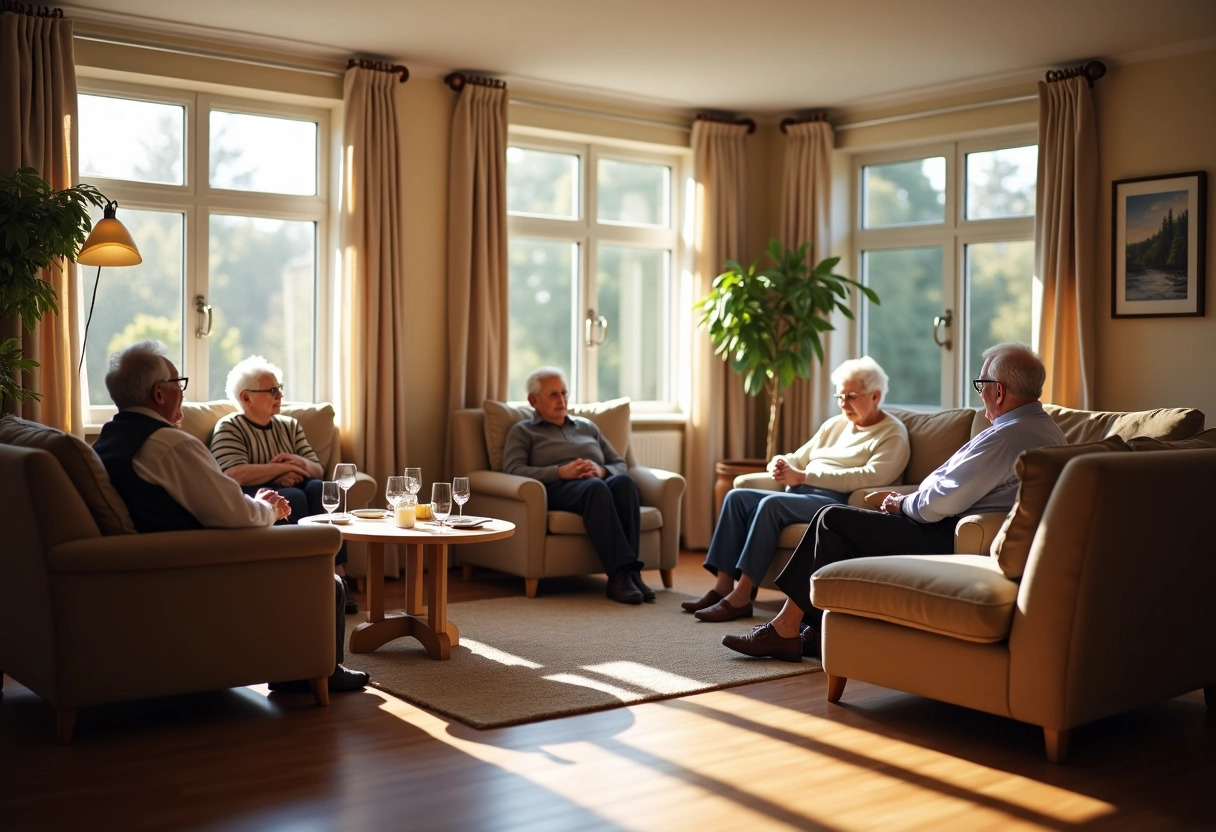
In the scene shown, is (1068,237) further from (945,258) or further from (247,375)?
(247,375)

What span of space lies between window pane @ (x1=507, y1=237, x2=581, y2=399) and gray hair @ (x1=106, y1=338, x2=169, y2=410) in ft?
11.9

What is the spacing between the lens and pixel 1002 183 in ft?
23.2

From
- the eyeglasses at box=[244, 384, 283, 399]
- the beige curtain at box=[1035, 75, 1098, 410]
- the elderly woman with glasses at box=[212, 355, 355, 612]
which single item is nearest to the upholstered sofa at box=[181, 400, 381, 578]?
the elderly woman with glasses at box=[212, 355, 355, 612]

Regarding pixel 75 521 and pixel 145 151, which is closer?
pixel 75 521

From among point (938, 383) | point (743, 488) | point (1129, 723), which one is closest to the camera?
point (1129, 723)

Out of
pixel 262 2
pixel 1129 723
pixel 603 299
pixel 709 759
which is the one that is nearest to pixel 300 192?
pixel 262 2

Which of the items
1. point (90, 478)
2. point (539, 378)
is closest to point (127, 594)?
point (90, 478)

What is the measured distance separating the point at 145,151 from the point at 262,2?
3.82 feet

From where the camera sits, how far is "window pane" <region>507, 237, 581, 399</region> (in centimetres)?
735

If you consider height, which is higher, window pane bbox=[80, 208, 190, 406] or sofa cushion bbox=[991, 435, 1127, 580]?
window pane bbox=[80, 208, 190, 406]

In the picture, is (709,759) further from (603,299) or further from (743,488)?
(603,299)

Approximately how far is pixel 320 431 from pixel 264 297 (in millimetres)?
938

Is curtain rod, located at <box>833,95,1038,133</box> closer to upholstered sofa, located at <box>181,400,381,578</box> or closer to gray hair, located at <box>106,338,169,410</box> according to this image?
upholstered sofa, located at <box>181,400,381,578</box>

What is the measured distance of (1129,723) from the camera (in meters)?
3.86
